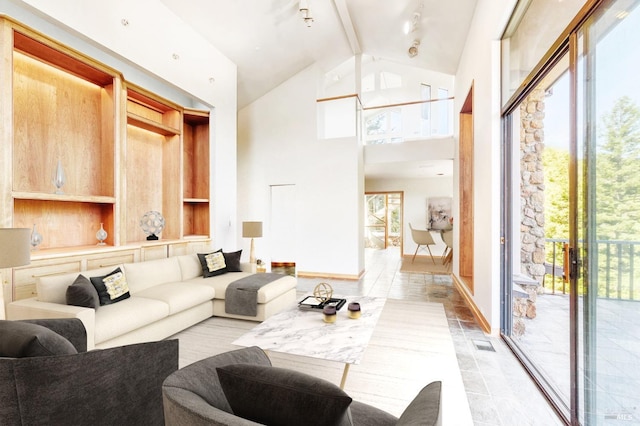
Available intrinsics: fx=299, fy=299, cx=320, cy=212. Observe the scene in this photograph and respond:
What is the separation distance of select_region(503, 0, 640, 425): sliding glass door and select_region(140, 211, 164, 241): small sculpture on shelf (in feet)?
14.9

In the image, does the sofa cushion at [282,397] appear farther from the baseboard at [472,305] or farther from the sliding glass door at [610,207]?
the baseboard at [472,305]

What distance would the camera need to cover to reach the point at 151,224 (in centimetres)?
430

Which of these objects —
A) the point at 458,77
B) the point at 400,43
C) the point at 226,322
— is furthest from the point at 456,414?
the point at 400,43

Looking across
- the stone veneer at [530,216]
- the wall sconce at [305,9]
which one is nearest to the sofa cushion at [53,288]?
the stone veneer at [530,216]

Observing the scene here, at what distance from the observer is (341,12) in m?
5.18

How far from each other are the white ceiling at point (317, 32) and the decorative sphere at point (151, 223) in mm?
2902

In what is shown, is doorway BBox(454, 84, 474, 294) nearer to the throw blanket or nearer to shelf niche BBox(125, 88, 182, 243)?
the throw blanket

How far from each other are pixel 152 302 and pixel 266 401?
2566mm

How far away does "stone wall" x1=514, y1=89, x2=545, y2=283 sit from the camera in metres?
3.05

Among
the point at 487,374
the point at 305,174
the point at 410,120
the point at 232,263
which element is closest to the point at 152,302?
the point at 232,263

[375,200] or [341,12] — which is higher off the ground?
[341,12]

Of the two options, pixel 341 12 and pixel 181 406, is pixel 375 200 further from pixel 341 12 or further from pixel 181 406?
pixel 181 406

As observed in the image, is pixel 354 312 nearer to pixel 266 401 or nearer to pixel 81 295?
pixel 266 401

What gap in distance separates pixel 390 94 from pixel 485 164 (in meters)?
7.51
